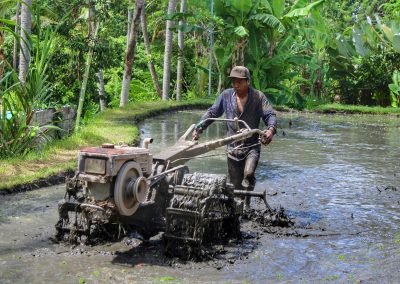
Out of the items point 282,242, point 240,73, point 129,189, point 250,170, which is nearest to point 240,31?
point 240,73

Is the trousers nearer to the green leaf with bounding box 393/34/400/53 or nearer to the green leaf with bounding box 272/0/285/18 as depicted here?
Answer: the green leaf with bounding box 272/0/285/18

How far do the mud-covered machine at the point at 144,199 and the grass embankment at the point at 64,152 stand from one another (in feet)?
8.38

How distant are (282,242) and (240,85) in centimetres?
186

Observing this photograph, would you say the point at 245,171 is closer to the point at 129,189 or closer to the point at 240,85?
the point at 240,85

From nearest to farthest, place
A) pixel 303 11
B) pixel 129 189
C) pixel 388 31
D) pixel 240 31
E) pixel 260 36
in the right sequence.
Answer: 1. pixel 129 189
2. pixel 303 11
3. pixel 240 31
4. pixel 260 36
5. pixel 388 31

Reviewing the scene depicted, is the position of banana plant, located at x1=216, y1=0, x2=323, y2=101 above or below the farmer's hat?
above

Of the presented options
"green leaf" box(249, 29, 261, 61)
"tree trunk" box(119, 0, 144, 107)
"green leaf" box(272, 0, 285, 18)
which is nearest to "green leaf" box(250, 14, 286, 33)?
"green leaf" box(272, 0, 285, 18)

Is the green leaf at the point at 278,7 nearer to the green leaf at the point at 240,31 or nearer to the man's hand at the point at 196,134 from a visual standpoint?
the green leaf at the point at 240,31

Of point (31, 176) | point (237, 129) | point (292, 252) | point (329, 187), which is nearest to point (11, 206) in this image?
point (31, 176)

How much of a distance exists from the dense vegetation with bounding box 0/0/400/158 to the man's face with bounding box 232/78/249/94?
398 centimetres

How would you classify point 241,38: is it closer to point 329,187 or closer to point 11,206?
point 329,187

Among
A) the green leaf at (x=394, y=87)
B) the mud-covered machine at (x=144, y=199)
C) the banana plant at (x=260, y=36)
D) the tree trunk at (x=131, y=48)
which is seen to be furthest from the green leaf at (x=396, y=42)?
the mud-covered machine at (x=144, y=199)

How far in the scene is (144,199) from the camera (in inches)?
215

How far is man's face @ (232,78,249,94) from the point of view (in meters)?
7.21
